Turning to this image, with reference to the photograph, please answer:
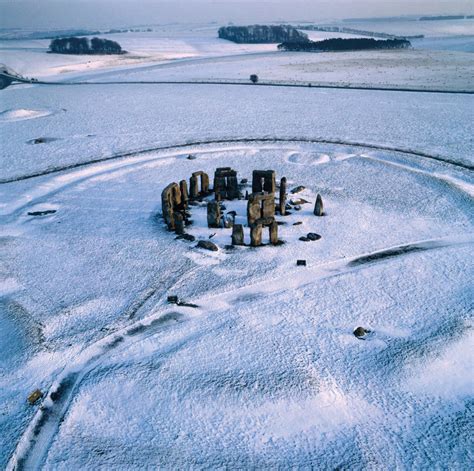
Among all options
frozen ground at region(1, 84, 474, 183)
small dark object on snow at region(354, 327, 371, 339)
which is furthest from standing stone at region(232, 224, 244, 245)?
frozen ground at region(1, 84, 474, 183)

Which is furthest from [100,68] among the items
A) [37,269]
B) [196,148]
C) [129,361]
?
[129,361]

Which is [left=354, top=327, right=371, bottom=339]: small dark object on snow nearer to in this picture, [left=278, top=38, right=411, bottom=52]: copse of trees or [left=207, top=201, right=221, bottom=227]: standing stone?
[left=207, top=201, right=221, bottom=227]: standing stone

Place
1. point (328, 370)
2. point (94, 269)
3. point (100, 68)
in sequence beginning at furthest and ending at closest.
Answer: point (100, 68) < point (94, 269) < point (328, 370)

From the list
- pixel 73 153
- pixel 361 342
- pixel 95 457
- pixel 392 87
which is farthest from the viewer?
pixel 392 87

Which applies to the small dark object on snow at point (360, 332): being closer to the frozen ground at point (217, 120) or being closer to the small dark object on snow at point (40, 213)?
the small dark object on snow at point (40, 213)

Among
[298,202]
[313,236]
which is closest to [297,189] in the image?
[298,202]

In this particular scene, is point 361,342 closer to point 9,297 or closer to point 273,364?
point 273,364

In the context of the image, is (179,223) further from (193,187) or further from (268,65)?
(268,65)
